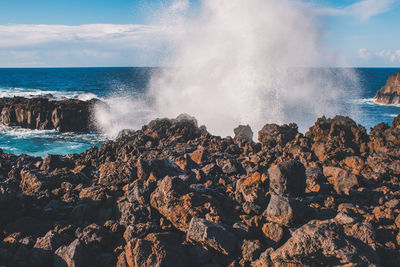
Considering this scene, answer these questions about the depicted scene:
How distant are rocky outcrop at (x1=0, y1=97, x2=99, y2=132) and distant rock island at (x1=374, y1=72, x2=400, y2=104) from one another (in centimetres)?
3944

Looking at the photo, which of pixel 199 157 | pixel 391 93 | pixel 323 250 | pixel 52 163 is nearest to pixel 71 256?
pixel 323 250

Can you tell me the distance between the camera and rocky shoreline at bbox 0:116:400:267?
3.29m

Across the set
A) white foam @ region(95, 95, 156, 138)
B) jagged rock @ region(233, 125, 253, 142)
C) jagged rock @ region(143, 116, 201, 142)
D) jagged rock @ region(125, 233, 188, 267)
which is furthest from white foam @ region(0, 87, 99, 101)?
jagged rock @ region(125, 233, 188, 267)

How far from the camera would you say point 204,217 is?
3986 mm

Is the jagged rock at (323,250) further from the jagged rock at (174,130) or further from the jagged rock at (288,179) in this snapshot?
the jagged rock at (174,130)

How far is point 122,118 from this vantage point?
23.8m

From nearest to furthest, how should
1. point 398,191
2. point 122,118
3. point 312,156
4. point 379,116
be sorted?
1. point 398,191
2. point 312,156
3. point 122,118
4. point 379,116

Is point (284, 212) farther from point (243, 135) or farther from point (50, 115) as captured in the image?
point (50, 115)

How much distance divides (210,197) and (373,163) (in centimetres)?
475

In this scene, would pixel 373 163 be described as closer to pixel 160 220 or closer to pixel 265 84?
pixel 160 220

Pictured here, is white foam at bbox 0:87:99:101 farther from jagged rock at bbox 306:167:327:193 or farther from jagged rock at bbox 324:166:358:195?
jagged rock at bbox 324:166:358:195

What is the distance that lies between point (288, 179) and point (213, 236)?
1.93m

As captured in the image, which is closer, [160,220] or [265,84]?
[160,220]

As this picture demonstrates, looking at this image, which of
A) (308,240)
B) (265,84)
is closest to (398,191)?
(308,240)
